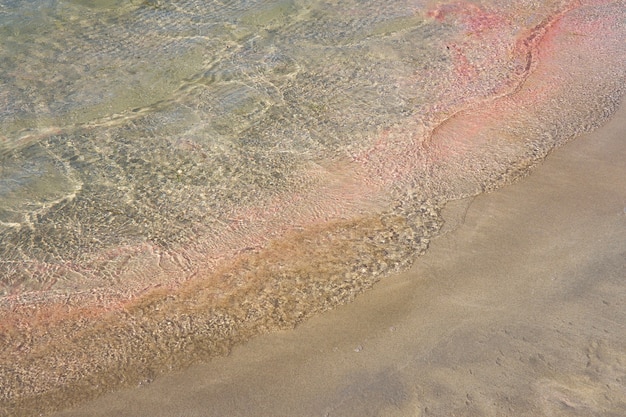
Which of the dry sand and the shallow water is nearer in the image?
the dry sand

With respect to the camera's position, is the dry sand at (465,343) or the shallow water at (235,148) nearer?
the dry sand at (465,343)

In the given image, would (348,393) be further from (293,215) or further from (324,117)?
(324,117)

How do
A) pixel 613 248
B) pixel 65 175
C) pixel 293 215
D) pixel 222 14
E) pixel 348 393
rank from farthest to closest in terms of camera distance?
pixel 222 14, pixel 65 175, pixel 293 215, pixel 613 248, pixel 348 393

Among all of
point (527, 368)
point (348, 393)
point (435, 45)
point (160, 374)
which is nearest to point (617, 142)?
point (435, 45)

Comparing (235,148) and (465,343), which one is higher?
(235,148)

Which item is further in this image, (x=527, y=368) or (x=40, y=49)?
(x=40, y=49)
